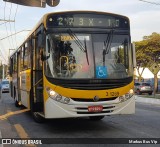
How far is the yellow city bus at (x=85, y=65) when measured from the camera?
10.3 meters

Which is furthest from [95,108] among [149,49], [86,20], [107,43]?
[149,49]

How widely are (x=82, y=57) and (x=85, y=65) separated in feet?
0.80

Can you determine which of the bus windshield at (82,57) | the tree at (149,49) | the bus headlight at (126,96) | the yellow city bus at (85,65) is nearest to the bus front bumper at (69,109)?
the yellow city bus at (85,65)

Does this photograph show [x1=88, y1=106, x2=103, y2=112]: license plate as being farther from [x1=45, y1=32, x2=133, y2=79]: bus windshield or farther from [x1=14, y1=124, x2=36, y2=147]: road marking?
[x1=14, y1=124, x2=36, y2=147]: road marking

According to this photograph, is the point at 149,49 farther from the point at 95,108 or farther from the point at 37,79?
the point at 95,108

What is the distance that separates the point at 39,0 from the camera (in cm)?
1322

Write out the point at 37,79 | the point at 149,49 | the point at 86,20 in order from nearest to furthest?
the point at 86,20 → the point at 37,79 → the point at 149,49

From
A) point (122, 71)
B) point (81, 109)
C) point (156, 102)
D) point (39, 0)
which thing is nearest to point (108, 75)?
point (122, 71)

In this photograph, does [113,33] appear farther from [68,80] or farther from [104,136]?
[104,136]

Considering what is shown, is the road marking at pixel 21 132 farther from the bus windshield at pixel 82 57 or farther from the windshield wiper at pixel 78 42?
the windshield wiper at pixel 78 42

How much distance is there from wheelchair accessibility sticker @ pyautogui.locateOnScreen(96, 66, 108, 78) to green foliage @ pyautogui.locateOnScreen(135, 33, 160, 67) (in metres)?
41.4

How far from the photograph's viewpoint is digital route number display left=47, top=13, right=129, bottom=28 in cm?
1080

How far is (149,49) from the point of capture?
175 ft

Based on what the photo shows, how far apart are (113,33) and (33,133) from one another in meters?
3.62
